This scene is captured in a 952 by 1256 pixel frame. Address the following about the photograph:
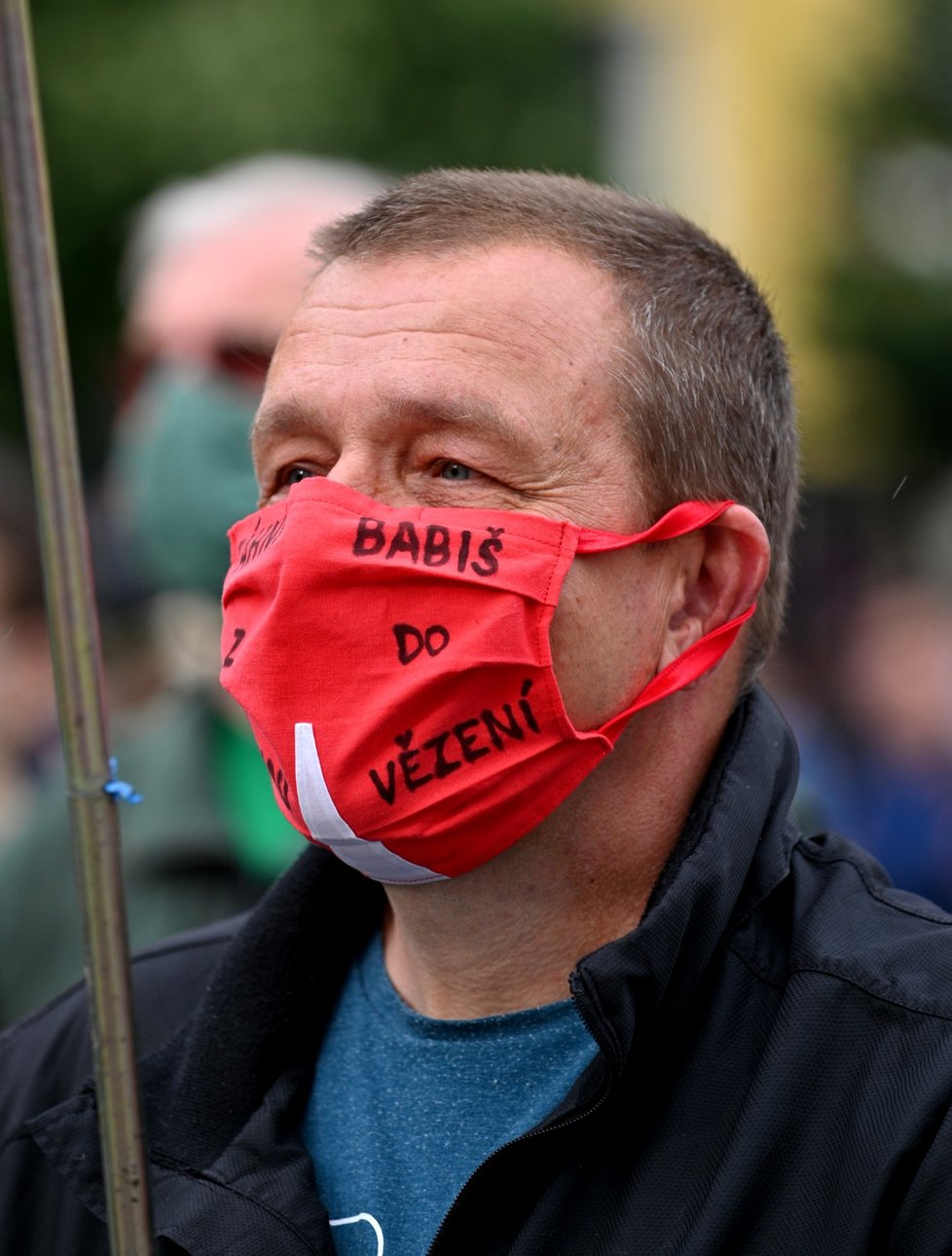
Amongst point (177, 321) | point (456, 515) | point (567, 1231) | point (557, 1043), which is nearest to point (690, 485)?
point (456, 515)

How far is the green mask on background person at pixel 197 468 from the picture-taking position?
4188mm

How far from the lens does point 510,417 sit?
237cm

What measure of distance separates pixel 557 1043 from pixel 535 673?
52 cm

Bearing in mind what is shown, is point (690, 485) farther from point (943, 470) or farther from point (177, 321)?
point (943, 470)

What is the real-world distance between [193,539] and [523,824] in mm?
2189

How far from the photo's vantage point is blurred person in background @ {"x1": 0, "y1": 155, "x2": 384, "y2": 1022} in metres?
3.87

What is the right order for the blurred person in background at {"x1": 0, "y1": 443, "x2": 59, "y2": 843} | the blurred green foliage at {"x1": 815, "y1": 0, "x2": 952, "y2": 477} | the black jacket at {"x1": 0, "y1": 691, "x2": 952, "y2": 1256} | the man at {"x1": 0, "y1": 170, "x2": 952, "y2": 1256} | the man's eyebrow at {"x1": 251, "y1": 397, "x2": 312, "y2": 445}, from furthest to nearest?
the blurred green foliage at {"x1": 815, "y1": 0, "x2": 952, "y2": 477}
the blurred person in background at {"x1": 0, "y1": 443, "x2": 59, "y2": 843}
the man's eyebrow at {"x1": 251, "y1": 397, "x2": 312, "y2": 445}
the man at {"x1": 0, "y1": 170, "x2": 952, "y2": 1256}
the black jacket at {"x1": 0, "y1": 691, "x2": 952, "y2": 1256}

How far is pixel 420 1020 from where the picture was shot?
2430 mm

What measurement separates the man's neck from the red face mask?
3.5 inches

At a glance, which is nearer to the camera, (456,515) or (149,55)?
(456,515)

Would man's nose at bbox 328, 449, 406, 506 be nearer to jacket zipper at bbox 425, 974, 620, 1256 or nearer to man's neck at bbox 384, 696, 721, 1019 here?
man's neck at bbox 384, 696, 721, 1019

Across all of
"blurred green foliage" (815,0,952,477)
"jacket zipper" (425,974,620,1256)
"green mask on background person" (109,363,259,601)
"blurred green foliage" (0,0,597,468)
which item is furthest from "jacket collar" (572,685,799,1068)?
"blurred green foliage" (815,0,952,477)

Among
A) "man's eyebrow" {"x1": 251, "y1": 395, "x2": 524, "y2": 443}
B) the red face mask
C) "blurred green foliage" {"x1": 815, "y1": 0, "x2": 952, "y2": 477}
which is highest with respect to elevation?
"man's eyebrow" {"x1": 251, "y1": 395, "x2": 524, "y2": 443}

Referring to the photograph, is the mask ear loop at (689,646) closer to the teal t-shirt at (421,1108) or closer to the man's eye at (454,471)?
the man's eye at (454,471)
